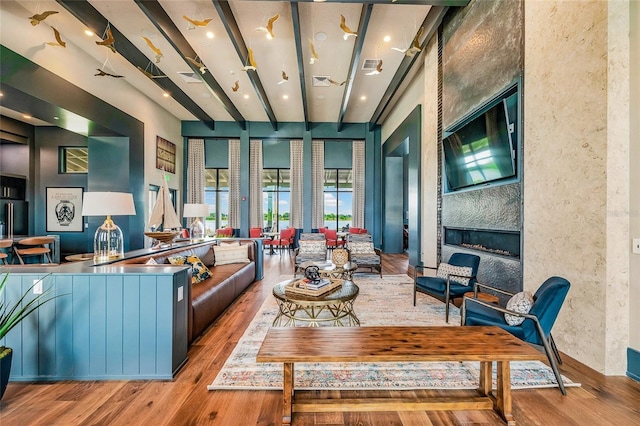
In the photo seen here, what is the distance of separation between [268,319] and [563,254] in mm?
3181

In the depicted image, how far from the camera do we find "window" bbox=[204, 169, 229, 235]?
9938 mm

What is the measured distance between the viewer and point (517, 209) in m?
3.02

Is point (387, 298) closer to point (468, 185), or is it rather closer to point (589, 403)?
point (468, 185)

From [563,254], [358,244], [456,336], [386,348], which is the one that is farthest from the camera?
[358,244]

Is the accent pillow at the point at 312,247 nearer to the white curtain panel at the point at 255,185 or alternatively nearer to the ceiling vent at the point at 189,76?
the white curtain panel at the point at 255,185

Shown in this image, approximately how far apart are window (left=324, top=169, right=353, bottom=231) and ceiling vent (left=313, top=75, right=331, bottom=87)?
157 inches

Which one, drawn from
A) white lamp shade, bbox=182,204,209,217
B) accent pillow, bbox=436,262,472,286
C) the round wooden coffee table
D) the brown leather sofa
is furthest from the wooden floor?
white lamp shade, bbox=182,204,209,217

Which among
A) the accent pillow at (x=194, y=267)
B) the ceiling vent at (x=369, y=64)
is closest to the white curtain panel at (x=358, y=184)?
the ceiling vent at (x=369, y=64)

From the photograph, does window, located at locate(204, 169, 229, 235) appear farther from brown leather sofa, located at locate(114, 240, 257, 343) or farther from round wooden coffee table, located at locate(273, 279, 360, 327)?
round wooden coffee table, located at locate(273, 279, 360, 327)

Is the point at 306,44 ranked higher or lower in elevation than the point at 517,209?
higher

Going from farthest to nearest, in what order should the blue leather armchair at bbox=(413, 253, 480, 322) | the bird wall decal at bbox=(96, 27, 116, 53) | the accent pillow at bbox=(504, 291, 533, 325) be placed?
the bird wall decal at bbox=(96, 27, 116, 53) → the blue leather armchair at bbox=(413, 253, 480, 322) → the accent pillow at bbox=(504, 291, 533, 325)

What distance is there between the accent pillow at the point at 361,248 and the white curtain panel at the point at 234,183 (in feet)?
16.2

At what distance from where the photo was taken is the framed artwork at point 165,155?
7.72 meters

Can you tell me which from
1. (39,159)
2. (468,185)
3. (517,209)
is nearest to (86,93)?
(39,159)
